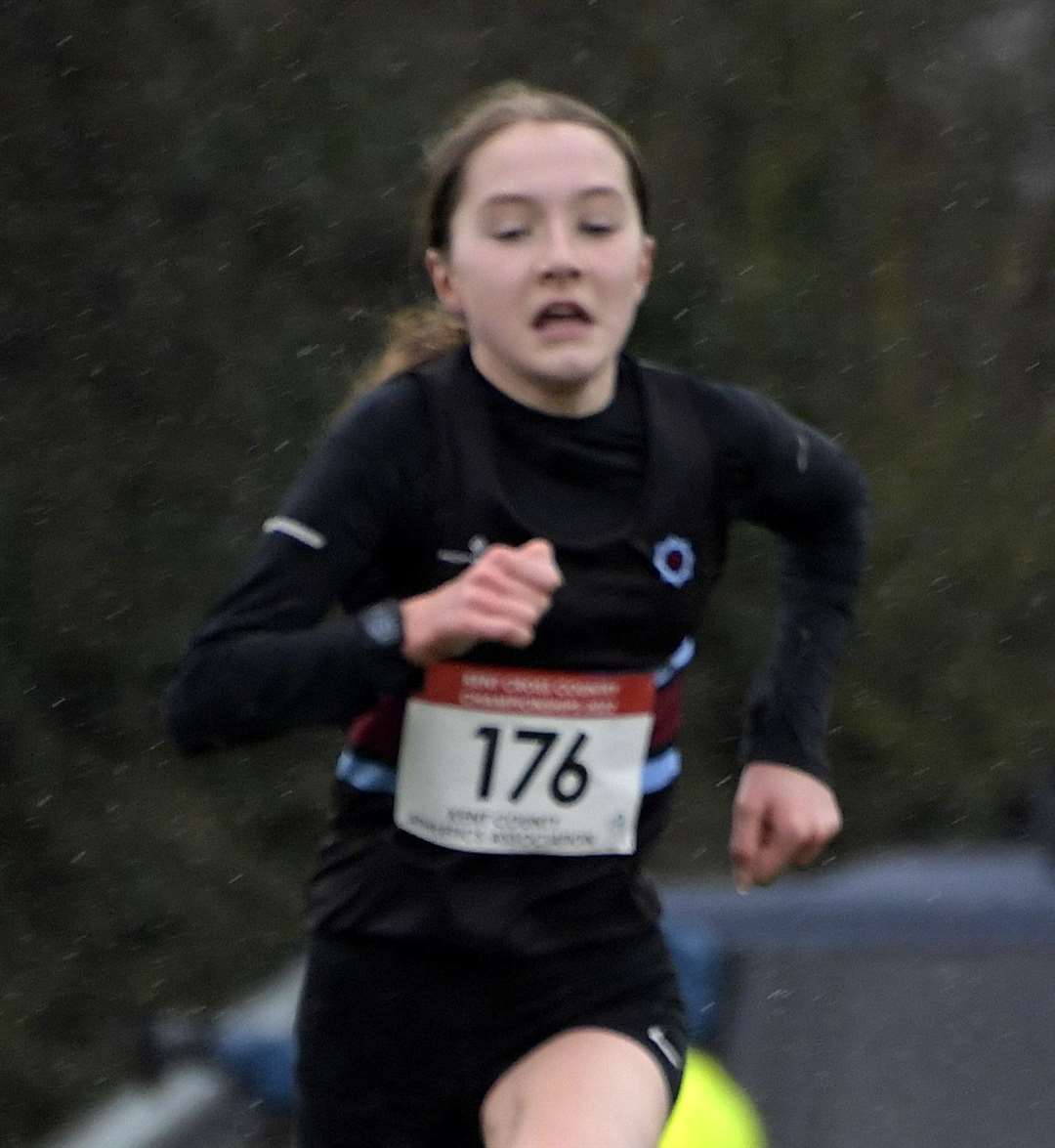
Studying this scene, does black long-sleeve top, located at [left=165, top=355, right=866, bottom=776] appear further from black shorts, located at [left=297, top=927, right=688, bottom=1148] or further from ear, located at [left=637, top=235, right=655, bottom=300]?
black shorts, located at [left=297, top=927, right=688, bottom=1148]

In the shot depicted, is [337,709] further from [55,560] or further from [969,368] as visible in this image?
[969,368]

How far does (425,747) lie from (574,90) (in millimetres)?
7073

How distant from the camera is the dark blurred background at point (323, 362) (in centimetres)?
897

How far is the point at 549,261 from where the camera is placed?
2980mm

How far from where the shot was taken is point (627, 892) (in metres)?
3.12

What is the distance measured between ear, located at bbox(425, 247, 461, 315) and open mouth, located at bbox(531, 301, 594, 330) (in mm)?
195

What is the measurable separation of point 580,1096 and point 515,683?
46cm

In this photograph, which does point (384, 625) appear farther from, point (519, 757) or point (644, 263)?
point (644, 263)

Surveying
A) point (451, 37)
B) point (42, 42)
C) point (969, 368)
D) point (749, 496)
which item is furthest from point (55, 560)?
point (749, 496)

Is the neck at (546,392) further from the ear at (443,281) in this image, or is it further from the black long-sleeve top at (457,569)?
the ear at (443,281)

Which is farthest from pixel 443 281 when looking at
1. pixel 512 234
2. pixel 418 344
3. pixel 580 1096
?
pixel 580 1096

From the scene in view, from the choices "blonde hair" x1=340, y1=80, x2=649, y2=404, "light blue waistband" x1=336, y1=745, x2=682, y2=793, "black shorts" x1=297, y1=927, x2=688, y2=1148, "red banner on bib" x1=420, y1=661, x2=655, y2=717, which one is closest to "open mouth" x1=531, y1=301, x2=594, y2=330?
"blonde hair" x1=340, y1=80, x2=649, y2=404

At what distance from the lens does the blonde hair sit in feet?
10.4

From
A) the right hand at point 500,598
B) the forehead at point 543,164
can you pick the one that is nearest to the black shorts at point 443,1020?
the right hand at point 500,598
